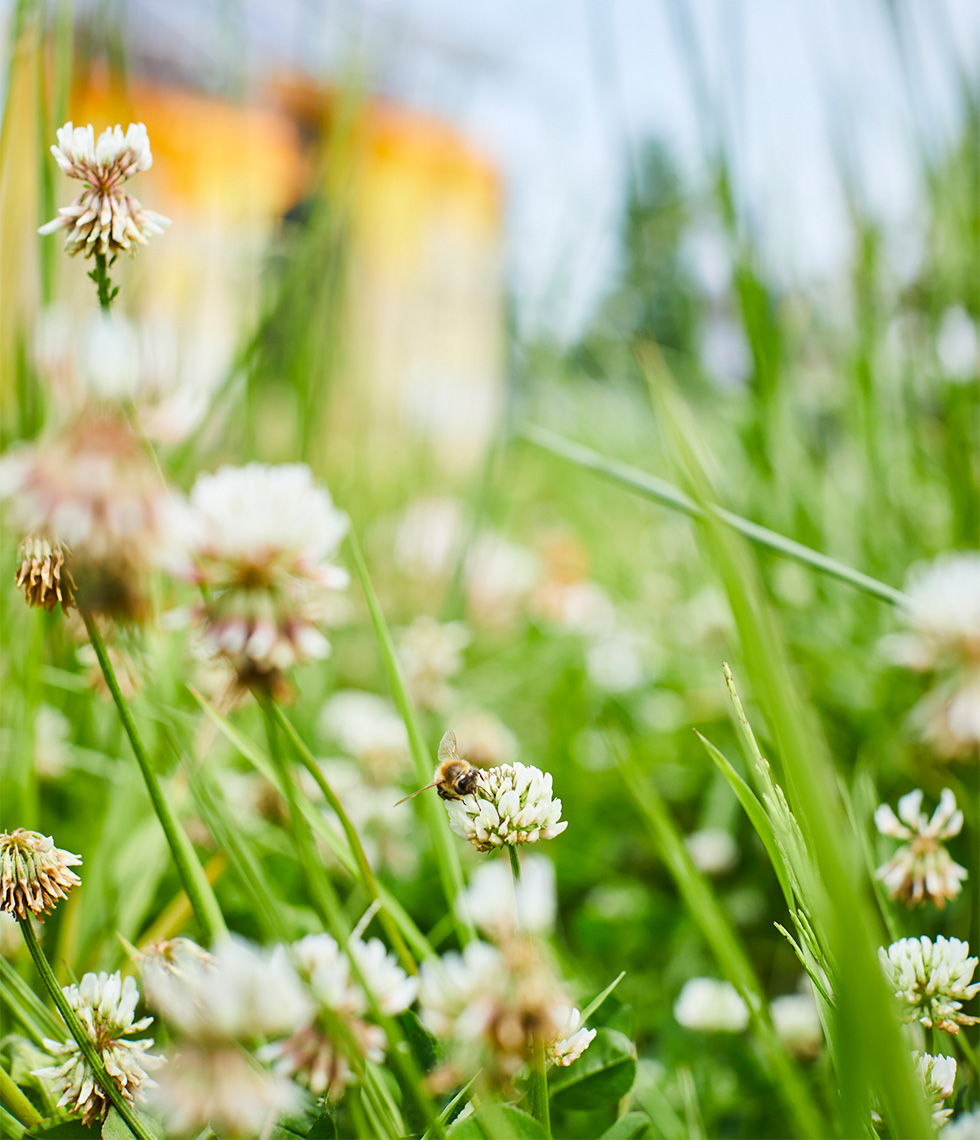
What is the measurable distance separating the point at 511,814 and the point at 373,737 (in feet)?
1.40

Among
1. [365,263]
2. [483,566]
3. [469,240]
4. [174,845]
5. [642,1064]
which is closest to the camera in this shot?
[174,845]

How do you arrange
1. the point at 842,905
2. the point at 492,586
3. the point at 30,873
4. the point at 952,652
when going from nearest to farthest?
the point at 842,905 → the point at 30,873 → the point at 952,652 → the point at 492,586

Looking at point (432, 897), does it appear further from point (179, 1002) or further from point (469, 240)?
point (469, 240)

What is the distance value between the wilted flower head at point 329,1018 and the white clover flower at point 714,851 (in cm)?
45

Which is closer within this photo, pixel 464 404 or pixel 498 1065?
pixel 498 1065

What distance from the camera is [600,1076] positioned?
1.10 feet

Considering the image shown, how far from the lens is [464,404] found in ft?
4.62

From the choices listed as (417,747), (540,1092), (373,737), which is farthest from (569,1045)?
(373,737)

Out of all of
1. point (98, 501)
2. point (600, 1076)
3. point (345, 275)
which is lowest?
point (600, 1076)

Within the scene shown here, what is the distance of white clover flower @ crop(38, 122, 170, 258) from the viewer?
0.25m

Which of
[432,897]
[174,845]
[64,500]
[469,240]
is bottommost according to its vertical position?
[432,897]

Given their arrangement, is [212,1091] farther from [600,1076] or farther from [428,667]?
[428,667]

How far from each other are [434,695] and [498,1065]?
522mm

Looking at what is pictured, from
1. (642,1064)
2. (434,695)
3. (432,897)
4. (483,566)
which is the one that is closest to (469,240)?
(483,566)
